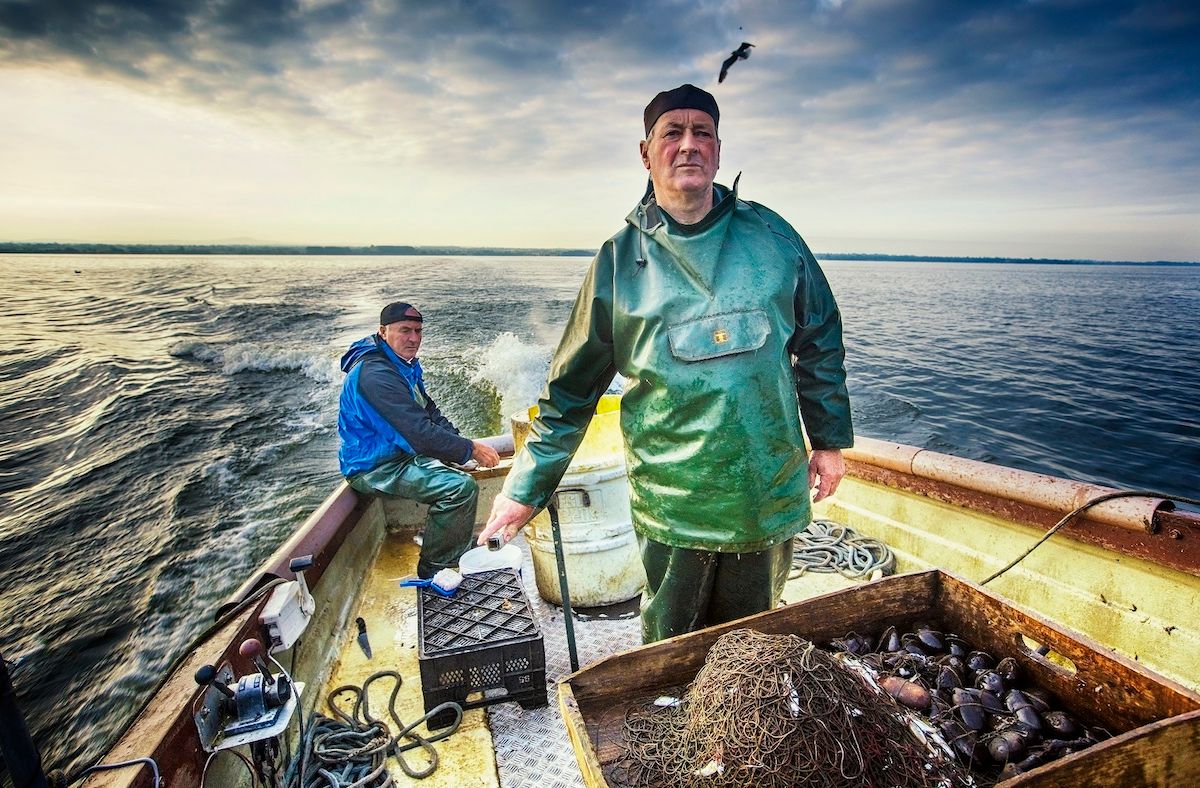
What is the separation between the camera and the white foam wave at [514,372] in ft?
35.4

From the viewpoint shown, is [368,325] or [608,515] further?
[368,325]

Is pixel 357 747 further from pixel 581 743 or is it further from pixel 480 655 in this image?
pixel 581 743

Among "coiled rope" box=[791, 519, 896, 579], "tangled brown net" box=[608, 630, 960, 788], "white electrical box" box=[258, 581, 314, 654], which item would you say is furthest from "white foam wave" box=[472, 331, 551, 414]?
"tangled brown net" box=[608, 630, 960, 788]

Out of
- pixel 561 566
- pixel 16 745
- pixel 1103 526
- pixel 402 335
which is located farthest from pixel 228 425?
pixel 1103 526

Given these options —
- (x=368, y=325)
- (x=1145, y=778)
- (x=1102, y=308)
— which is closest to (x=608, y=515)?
(x=1145, y=778)

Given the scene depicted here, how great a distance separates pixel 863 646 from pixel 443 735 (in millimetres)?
1839

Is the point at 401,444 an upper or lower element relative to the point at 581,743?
lower

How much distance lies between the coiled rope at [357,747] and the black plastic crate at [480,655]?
0.11 metres

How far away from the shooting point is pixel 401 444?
3867mm

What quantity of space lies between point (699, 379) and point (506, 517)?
79cm

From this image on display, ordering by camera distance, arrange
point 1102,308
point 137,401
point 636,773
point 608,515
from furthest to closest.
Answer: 1. point 1102,308
2. point 137,401
3. point 608,515
4. point 636,773

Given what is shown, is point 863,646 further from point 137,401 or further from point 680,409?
point 137,401

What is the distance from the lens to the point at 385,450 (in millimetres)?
3863

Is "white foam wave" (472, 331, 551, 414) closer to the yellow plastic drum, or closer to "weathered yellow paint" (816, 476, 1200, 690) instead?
the yellow plastic drum
